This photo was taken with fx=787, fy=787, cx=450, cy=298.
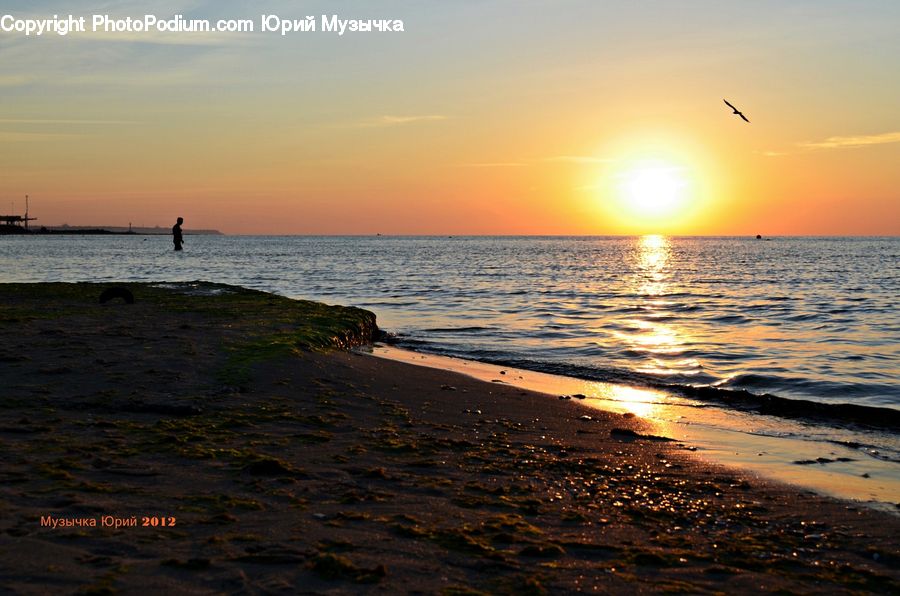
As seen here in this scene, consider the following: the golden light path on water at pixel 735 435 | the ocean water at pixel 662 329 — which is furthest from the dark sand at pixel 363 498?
the ocean water at pixel 662 329

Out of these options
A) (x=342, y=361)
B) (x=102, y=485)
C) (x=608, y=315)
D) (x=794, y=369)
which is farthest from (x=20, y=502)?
(x=608, y=315)

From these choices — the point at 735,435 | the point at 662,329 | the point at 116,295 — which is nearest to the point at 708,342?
the point at 662,329

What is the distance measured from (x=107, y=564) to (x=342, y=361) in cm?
858

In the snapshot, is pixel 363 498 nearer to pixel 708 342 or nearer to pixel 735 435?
pixel 735 435

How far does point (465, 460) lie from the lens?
785 centimetres

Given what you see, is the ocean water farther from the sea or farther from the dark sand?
the dark sand

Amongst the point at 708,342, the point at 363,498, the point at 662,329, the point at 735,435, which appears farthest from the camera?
the point at 662,329

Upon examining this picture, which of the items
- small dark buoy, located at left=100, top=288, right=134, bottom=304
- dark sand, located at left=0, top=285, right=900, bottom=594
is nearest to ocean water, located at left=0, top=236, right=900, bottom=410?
dark sand, located at left=0, top=285, right=900, bottom=594

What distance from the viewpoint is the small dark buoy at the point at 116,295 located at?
20.4 m

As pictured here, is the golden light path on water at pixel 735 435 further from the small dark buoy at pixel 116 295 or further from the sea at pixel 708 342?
the small dark buoy at pixel 116 295

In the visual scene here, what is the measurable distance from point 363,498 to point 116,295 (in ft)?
56.4

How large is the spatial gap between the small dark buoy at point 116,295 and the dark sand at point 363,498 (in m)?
9.11

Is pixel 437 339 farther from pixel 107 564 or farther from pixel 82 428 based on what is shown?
pixel 107 564

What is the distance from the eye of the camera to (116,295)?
21297mm
